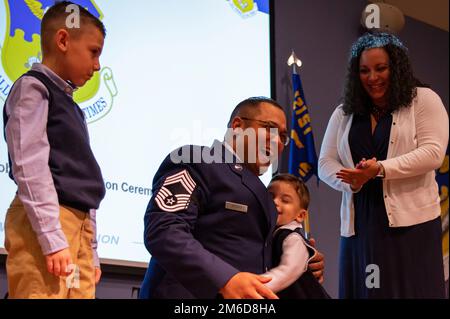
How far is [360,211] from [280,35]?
2323 millimetres

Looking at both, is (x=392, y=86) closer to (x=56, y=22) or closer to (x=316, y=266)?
(x=316, y=266)

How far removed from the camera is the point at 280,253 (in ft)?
7.66

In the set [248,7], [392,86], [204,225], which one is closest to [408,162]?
[392,86]

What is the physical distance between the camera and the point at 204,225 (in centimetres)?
204

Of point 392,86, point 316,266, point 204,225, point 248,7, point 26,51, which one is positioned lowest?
point 316,266

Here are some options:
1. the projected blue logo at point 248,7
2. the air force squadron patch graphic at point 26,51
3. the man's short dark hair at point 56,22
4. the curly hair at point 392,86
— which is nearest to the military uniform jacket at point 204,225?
the man's short dark hair at point 56,22

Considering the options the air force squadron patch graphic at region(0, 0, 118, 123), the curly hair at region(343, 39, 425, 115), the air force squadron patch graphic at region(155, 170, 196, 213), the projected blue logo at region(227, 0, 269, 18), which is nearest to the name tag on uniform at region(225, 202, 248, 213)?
the air force squadron patch graphic at region(155, 170, 196, 213)

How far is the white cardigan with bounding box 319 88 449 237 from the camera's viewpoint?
269 centimetres

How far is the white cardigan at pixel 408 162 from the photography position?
269 cm

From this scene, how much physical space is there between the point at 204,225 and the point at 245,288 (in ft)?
1.11

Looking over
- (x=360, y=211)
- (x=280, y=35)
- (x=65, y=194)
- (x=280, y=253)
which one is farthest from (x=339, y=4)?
(x=65, y=194)

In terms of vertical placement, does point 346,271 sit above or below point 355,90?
below

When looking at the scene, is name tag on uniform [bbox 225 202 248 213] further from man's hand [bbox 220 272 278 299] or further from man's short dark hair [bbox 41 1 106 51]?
man's short dark hair [bbox 41 1 106 51]

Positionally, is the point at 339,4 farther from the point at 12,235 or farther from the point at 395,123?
the point at 12,235
